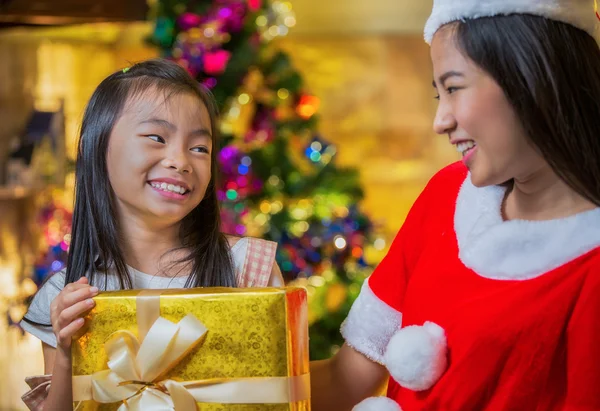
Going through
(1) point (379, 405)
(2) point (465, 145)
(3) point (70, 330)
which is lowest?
(1) point (379, 405)

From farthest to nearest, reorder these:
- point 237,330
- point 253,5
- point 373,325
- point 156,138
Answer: point 253,5 → point 156,138 → point 373,325 → point 237,330

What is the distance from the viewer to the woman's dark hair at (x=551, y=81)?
3.22 feet

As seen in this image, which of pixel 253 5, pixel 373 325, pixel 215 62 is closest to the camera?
pixel 373 325

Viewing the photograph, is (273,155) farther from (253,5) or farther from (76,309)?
(76,309)

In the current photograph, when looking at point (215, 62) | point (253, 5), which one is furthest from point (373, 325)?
point (253, 5)

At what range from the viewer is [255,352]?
109cm

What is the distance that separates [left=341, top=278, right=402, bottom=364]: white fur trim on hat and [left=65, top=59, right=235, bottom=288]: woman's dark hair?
267 millimetres

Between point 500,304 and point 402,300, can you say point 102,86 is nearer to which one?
point 402,300

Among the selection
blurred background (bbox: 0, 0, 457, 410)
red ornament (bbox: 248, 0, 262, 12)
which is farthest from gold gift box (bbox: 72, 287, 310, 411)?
red ornament (bbox: 248, 0, 262, 12)

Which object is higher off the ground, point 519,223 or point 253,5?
point 253,5

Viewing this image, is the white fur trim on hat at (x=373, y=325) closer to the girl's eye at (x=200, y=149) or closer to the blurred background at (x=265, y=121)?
the girl's eye at (x=200, y=149)

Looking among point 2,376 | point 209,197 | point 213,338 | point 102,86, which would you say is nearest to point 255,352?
point 213,338

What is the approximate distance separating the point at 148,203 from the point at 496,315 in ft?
2.00

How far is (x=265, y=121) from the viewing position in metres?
3.57
